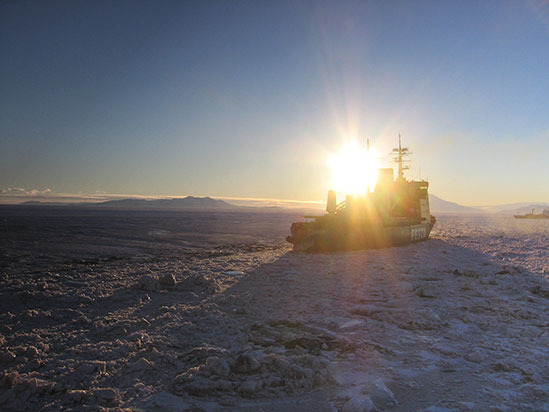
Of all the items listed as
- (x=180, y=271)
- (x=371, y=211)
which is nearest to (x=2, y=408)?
(x=180, y=271)

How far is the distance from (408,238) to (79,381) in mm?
21109

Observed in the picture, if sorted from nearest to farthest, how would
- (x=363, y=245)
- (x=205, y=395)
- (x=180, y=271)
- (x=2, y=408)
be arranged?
(x=2, y=408) → (x=205, y=395) → (x=180, y=271) → (x=363, y=245)

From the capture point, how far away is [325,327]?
6.22 meters

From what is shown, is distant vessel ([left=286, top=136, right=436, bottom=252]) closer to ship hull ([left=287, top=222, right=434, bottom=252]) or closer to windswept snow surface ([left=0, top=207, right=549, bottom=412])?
ship hull ([left=287, top=222, right=434, bottom=252])

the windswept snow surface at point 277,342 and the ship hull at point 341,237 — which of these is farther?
the ship hull at point 341,237

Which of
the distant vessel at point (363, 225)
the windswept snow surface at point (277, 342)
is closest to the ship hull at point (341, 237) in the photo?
the distant vessel at point (363, 225)

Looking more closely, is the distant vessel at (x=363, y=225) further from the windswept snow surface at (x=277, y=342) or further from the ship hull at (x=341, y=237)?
the windswept snow surface at (x=277, y=342)

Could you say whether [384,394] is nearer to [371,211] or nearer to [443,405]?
[443,405]

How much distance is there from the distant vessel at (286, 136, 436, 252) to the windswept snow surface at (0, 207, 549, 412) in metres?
6.26

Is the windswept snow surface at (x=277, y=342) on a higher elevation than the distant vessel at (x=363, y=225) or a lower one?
lower

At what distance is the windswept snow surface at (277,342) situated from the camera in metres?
3.85

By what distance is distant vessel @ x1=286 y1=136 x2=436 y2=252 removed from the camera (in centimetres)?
1769

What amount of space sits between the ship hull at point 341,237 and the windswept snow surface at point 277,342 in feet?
20.0

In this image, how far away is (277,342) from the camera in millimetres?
5484
